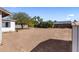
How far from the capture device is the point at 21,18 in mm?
3336

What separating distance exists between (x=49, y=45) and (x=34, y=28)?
2.46ft

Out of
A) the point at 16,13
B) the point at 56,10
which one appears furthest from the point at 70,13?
the point at 16,13

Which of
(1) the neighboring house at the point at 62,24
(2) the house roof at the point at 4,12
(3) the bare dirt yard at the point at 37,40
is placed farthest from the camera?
(3) the bare dirt yard at the point at 37,40

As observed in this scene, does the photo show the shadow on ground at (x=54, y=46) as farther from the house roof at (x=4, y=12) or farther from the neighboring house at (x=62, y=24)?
the house roof at (x=4, y=12)

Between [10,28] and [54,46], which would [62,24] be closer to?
[54,46]

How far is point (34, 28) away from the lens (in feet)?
11.0

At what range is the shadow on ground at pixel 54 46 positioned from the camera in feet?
12.2

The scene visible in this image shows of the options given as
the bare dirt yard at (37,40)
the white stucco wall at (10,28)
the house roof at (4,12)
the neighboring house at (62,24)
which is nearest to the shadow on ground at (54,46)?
the bare dirt yard at (37,40)

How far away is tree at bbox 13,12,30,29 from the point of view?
11.0 feet

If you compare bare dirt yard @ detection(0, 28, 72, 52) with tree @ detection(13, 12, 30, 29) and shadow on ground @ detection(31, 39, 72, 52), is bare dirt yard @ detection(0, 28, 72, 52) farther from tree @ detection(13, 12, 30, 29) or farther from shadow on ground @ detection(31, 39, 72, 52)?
tree @ detection(13, 12, 30, 29)

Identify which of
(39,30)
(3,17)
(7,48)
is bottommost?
(7,48)

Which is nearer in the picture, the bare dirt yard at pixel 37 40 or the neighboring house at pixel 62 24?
the neighboring house at pixel 62 24
